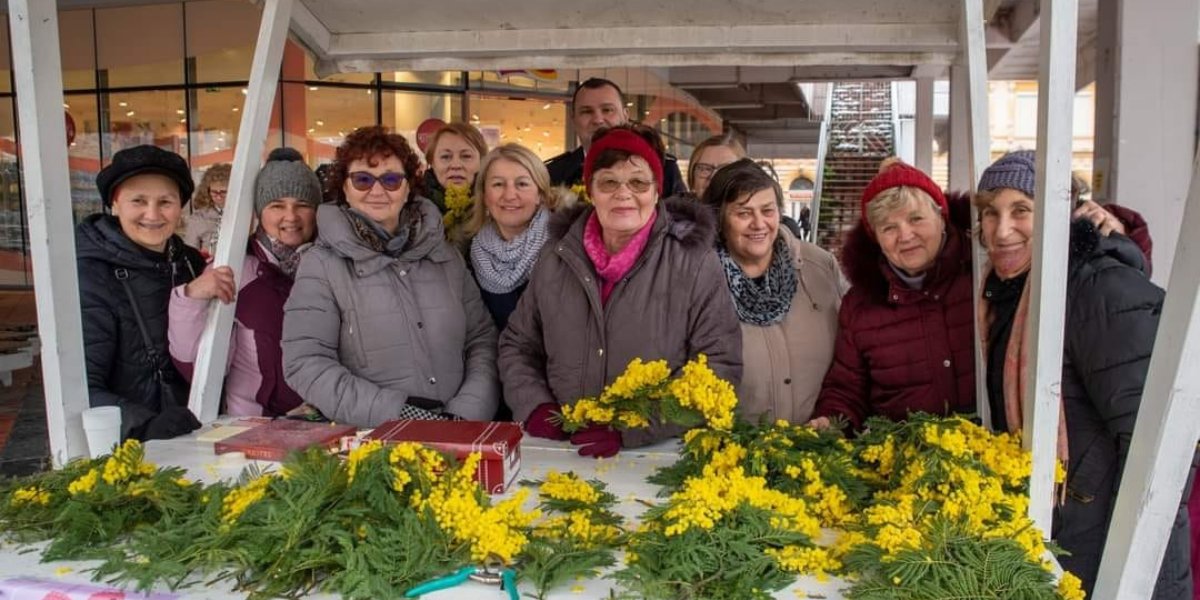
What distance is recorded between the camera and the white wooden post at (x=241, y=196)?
8.61 feet

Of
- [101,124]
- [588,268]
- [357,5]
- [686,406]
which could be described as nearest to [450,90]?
A: [101,124]

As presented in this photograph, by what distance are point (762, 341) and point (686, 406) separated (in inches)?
33.8

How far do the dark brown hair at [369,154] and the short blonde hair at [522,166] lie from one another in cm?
32

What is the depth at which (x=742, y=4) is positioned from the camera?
112 inches

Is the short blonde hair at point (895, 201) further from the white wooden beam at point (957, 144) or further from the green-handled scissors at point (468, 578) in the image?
the white wooden beam at point (957, 144)

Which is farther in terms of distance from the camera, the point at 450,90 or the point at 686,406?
the point at 450,90

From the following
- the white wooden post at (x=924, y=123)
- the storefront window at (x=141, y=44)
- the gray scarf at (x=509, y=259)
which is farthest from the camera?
the white wooden post at (x=924, y=123)

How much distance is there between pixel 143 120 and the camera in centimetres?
1184

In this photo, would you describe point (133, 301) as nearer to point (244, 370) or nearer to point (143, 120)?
point (244, 370)

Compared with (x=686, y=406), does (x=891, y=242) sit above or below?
above

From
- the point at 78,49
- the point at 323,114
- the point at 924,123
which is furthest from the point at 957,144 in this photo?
the point at 78,49

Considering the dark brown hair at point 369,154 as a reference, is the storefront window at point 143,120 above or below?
above

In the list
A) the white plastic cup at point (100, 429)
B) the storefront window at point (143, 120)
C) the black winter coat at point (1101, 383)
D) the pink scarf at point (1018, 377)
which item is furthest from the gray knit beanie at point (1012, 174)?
the storefront window at point (143, 120)

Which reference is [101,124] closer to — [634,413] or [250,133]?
[250,133]
